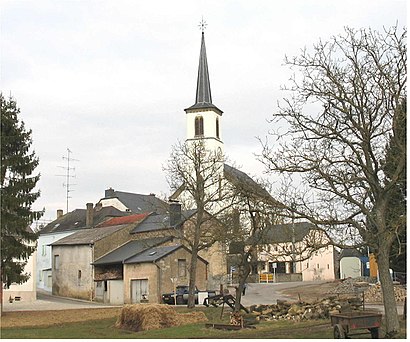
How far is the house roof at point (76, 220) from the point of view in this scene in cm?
7138

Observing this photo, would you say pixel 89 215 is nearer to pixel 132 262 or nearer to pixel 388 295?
pixel 132 262

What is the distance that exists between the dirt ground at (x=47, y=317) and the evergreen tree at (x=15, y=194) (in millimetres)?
1861

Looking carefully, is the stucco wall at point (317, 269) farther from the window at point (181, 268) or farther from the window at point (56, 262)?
the window at point (56, 262)

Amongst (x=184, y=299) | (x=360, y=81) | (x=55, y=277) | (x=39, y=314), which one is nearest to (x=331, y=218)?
(x=360, y=81)

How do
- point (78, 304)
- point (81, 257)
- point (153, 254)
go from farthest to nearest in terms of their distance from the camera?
point (81, 257)
point (153, 254)
point (78, 304)

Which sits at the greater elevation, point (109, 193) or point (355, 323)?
point (109, 193)

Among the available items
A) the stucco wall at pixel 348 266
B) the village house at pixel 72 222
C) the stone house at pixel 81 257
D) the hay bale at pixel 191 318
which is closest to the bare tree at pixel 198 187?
the hay bale at pixel 191 318

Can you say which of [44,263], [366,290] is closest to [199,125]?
[44,263]

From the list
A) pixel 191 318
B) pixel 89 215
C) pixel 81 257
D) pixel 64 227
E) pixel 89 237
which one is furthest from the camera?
pixel 64 227

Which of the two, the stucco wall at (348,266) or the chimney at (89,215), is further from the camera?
the stucco wall at (348,266)

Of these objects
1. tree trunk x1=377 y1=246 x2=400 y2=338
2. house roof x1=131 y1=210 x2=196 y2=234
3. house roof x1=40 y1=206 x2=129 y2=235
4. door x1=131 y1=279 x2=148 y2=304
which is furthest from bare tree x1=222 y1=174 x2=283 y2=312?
house roof x1=40 y1=206 x2=129 y2=235

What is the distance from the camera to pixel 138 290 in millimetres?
44562

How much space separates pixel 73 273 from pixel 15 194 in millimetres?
22076

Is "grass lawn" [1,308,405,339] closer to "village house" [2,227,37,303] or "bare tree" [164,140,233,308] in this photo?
"bare tree" [164,140,233,308]
